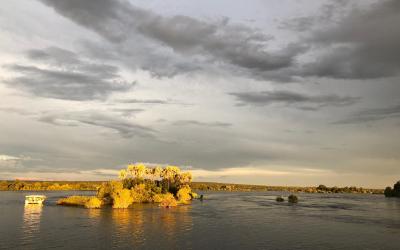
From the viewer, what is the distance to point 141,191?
140500 millimetres

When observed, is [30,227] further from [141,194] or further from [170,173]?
[170,173]

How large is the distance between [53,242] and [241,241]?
1062 inches

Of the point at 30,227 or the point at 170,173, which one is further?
the point at 170,173

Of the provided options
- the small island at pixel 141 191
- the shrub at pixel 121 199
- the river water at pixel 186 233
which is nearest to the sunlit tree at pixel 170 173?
the small island at pixel 141 191

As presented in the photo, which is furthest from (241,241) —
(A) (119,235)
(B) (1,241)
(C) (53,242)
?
(B) (1,241)

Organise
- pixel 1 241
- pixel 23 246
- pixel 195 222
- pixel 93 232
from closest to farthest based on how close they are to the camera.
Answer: pixel 23 246
pixel 1 241
pixel 93 232
pixel 195 222

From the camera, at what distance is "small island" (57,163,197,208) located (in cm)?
11188

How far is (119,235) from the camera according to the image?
197ft

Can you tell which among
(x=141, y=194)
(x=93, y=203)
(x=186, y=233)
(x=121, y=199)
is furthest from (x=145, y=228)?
(x=141, y=194)

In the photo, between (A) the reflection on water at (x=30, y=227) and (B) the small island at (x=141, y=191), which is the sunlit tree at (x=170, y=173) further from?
(A) the reflection on water at (x=30, y=227)

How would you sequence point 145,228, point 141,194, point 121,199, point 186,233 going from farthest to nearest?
1. point 141,194
2. point 121,199
3. point 145,228
4. point 186,233

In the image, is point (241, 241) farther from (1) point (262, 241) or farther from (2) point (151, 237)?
(2) point (151, 237)

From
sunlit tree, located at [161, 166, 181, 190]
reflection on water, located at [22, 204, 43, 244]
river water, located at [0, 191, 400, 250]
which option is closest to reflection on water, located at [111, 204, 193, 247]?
river water, located at [0, 191, 400, 250]

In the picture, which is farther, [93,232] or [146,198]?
[146,198]
